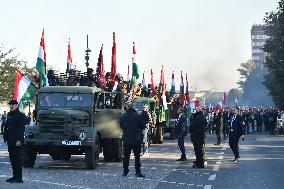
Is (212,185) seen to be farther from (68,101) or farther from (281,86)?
(281,86)

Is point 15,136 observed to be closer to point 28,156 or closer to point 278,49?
point 28,156

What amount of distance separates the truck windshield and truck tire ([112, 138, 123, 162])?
1.44m

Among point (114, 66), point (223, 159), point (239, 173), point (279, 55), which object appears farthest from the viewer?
point (279, 55)

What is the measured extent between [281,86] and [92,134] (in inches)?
1558

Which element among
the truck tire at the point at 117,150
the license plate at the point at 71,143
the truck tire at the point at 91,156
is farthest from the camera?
the truck tire at the point at 117,150

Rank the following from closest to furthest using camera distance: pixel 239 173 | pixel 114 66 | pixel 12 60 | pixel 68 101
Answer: pixel 239 173 → pixel 68 101 → pixel 114 66 → pixel 12 60

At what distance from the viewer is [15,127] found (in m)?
16.7

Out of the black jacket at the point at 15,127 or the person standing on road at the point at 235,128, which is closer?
the black jacket at the point at 15,127

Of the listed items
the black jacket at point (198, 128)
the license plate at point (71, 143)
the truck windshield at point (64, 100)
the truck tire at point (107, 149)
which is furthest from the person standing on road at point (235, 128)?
the license plate at point (71, 143)

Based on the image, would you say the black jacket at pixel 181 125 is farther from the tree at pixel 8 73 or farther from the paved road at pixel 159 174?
the tree at pixel 8 73

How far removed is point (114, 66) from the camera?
102 ft

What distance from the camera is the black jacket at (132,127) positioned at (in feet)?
62.9

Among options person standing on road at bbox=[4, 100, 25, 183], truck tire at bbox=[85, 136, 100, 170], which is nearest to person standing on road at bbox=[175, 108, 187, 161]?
truck tire at bbox=[85, 136, 100, 170]

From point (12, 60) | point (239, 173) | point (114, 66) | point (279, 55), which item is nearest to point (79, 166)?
point (239, 173)
